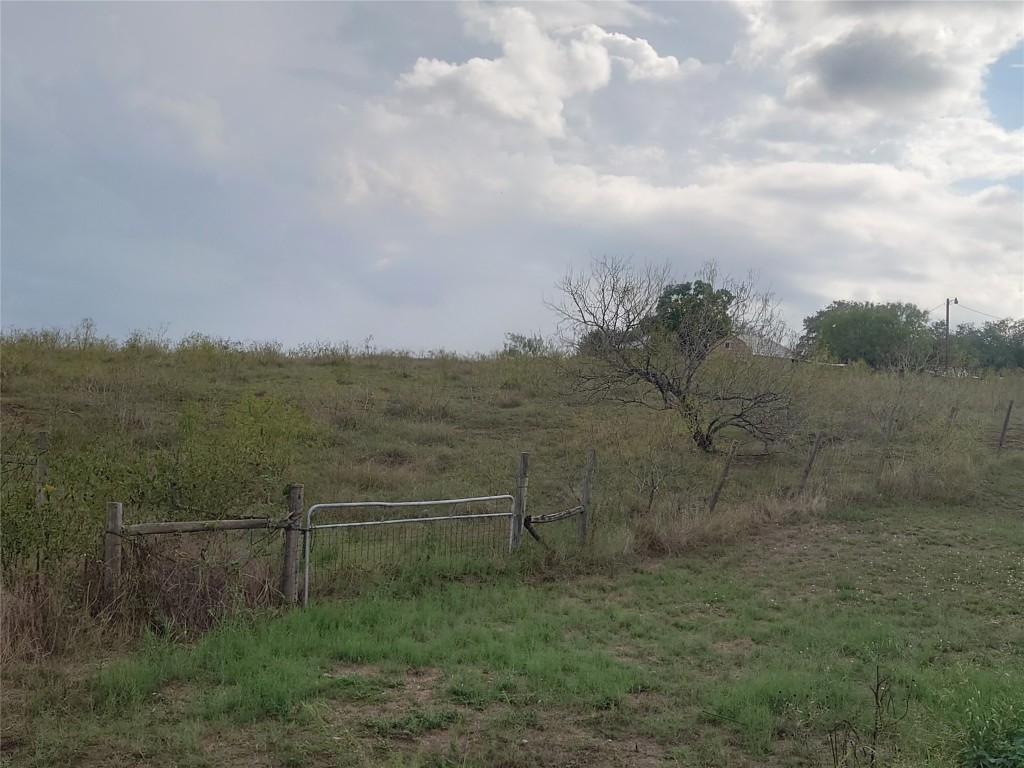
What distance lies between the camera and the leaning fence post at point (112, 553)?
5.69m

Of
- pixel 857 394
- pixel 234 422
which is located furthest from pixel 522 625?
pixel 857 394

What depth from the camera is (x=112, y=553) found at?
5711 mm

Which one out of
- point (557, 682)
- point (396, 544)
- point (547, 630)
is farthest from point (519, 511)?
point (557, 682)

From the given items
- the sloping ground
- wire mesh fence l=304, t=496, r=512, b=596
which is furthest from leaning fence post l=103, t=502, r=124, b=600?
wire mesh fence l=304, t=496, r=512, b=596

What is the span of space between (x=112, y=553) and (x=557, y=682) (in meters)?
3.55

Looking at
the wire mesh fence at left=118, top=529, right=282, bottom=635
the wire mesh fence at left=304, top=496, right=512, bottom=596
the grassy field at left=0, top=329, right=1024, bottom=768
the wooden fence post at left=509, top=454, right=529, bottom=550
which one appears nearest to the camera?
the grassy field at left=0, top=329, right=1024, bottom=768

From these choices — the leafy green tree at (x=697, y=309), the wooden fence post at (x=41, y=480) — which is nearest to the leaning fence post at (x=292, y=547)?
the wooden fence post at (x=41, y=480)

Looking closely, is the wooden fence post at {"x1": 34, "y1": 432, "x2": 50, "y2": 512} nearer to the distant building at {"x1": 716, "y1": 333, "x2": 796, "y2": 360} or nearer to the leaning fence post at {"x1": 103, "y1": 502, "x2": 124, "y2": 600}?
the leaning fence post at {"x1": 103, "y1": 502, "x2": 124, "y2": 600}

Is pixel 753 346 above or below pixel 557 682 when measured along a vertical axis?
above

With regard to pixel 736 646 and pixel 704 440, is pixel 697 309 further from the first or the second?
pixel 736 646

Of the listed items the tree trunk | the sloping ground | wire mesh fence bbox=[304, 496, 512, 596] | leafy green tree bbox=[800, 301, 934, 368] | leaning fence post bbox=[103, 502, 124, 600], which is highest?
leafy green tree bbox=[800, 301, 934, 368]

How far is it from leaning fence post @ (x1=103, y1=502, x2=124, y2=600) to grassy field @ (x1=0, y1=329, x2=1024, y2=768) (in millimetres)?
125

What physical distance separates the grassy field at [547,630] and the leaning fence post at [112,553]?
0.41 ft

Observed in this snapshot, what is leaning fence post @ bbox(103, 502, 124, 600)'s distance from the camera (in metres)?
5.69
